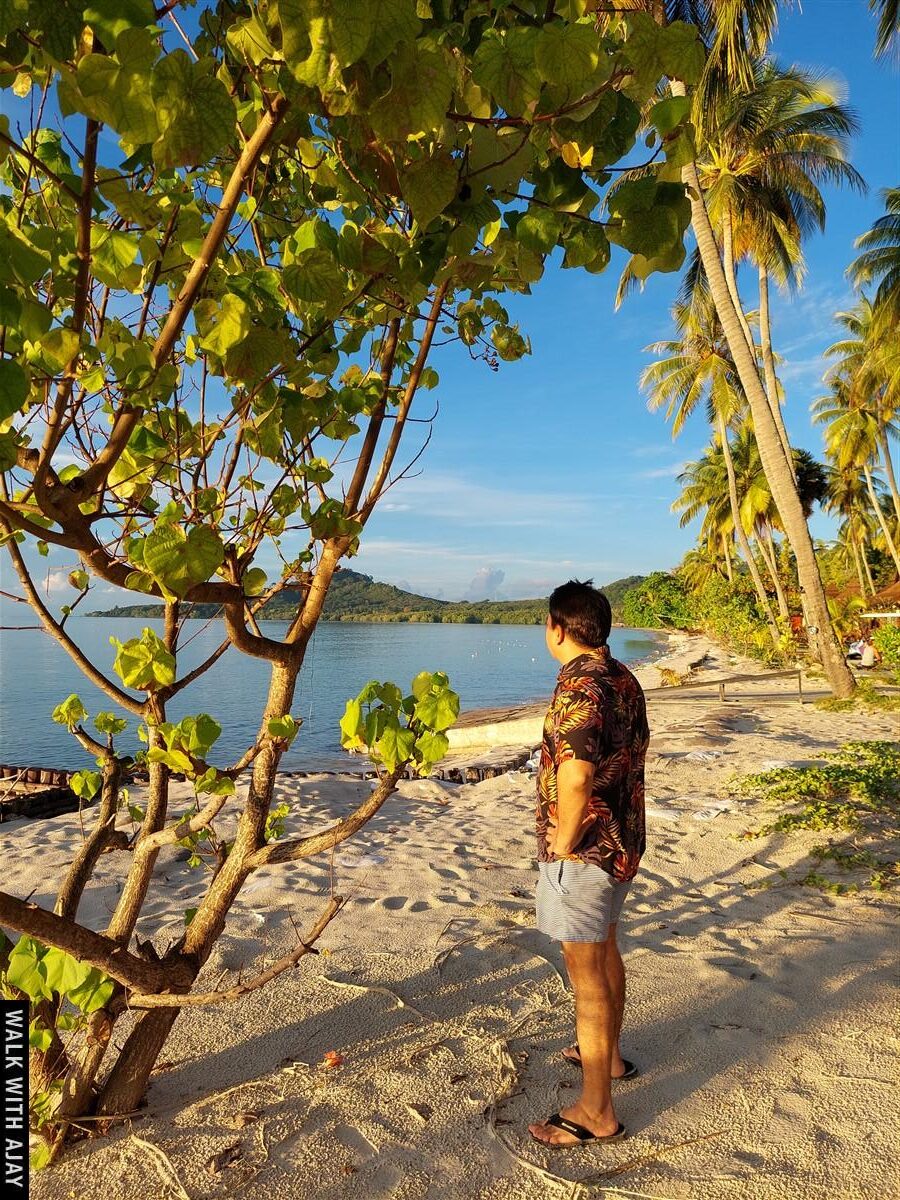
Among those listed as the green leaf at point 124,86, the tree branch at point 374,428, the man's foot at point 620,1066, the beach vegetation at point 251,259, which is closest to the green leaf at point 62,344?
the beach vegetation at point 251,259

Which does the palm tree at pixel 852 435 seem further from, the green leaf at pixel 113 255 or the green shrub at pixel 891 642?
the green leaf at pixel 113 255

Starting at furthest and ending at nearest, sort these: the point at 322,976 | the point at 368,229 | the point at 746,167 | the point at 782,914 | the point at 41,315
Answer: the point at 746,167 → the point at 782,914 → the point at 322,976 → the point at 368,229 → the point at 41,315

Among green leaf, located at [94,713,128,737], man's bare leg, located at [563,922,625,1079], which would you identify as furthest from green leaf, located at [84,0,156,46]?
man's bare leg, located at [563,922,625,1079]

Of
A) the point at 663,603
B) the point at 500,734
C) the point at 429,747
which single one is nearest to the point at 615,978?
the point at 429,747

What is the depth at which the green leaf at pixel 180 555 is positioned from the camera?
1.33 metres

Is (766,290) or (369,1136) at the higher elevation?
(766,290)

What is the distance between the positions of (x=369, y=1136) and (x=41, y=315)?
2359 millimetres

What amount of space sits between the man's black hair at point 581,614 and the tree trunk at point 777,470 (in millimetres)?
10434

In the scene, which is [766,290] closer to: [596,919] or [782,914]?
[782,914]

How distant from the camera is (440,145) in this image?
1263 millimetres

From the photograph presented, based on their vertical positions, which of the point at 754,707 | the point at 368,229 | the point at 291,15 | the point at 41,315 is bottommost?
the point at 754,707

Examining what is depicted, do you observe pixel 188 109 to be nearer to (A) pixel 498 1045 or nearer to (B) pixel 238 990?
(B) pixel 238 990

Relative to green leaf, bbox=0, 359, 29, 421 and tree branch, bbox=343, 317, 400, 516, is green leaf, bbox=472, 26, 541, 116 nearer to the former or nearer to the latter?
green leaf, bbox=0, 359, 29, 421

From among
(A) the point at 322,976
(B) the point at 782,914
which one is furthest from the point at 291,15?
(B) the point at 782,914
